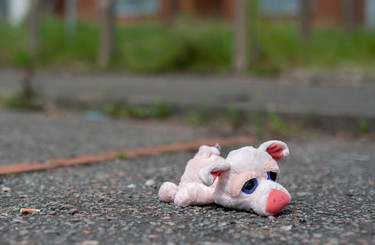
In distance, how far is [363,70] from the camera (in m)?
6.41

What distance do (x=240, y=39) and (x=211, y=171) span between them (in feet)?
17.3

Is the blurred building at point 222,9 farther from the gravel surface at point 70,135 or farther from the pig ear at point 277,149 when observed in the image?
the pig ear at point 277,149

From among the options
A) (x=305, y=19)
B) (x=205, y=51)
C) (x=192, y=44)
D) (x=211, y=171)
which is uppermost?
(x=305, y=19)

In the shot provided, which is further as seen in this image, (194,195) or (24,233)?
(194,195)

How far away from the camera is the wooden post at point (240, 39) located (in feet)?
24.0

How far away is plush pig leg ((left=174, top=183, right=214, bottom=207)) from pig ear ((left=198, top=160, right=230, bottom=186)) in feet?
0.42

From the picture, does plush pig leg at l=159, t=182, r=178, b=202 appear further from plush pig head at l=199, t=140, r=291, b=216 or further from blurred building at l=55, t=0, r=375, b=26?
blurred building at l=55, t=0, r=375, b=26

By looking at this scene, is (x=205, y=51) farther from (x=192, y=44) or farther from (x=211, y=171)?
(x=211, y=171)

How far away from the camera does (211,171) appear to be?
233 centimetres

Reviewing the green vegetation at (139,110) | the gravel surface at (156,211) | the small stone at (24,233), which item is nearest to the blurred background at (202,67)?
the green vegetation at (139,110)

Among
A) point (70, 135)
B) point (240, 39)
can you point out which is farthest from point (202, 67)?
point (70, 135)

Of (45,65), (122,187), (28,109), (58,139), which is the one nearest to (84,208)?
(122,187)

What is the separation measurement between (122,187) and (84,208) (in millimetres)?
483

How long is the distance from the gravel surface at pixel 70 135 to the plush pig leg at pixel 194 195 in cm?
150
